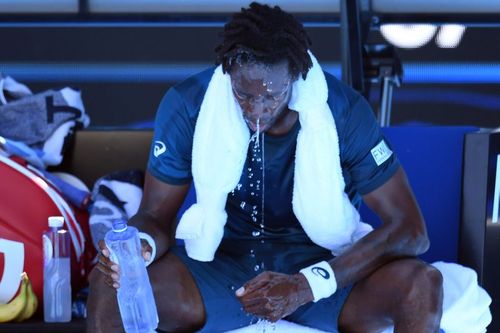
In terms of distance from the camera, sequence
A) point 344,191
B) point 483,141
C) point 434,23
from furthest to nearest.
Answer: point 434,23
point 483,141
point 344,191

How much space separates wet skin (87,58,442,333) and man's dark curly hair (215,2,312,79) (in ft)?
0.10

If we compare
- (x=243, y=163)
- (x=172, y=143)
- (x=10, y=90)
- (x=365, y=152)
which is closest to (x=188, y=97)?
(x=172, y=143)

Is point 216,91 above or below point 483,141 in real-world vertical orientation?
above

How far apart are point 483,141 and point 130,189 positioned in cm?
117

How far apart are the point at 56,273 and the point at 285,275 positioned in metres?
0.91

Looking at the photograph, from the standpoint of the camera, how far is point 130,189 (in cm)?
344

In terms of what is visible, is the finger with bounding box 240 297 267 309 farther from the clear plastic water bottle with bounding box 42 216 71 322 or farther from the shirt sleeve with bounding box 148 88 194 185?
the clear plastic water bottle with bounding box 42 216 71 322

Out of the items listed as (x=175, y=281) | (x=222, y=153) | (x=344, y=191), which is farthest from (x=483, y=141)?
(x=175, y=281)

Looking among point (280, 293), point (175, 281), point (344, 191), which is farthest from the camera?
point (344, 191)

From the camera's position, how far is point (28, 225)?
3.23 metres

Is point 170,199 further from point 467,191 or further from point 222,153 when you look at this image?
point 467,191

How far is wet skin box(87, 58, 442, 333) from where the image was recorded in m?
2.54

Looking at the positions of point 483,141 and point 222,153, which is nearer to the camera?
point 222,153

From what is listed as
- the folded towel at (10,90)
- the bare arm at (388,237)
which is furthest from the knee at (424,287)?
the folded towel at (10,90)
